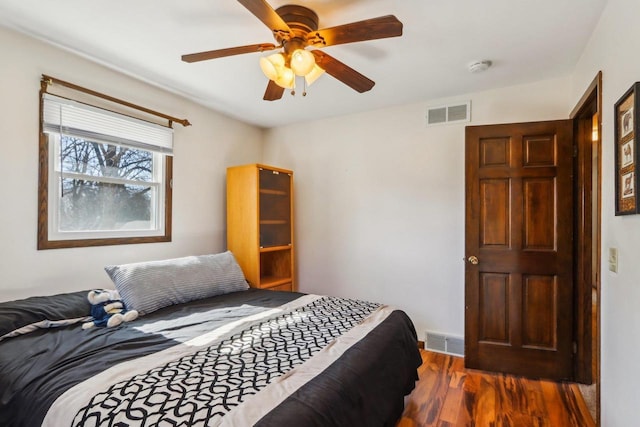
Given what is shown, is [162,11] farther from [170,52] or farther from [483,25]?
[483,25]

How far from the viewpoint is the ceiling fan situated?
156cm

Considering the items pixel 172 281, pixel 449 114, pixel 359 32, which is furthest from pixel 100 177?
pixel 449 114

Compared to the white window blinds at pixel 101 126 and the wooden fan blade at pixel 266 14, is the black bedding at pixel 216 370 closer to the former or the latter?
the white window blinds at pixel 101 126

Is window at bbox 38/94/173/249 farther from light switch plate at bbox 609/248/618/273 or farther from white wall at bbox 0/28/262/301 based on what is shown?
light switch plate at bbox 609/248/618/273

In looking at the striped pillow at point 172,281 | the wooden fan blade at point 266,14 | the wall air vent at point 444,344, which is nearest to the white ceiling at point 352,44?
the wooden fan blade at point 266,14

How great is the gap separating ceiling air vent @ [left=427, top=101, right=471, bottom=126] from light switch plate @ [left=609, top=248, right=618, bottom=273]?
5.74ft

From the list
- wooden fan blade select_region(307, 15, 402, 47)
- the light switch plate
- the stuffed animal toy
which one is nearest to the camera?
wooden fan blade select_region(307, 15, 402, 47)

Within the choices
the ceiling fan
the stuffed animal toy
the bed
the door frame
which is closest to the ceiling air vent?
the door frame

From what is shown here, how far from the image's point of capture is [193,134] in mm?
3301

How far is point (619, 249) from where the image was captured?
1.59m

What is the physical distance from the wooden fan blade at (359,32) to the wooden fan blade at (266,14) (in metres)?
0.15

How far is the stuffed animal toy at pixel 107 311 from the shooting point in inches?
76.4

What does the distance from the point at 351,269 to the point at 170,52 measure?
8.35ft

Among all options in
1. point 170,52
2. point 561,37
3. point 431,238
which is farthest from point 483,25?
point 170,52
